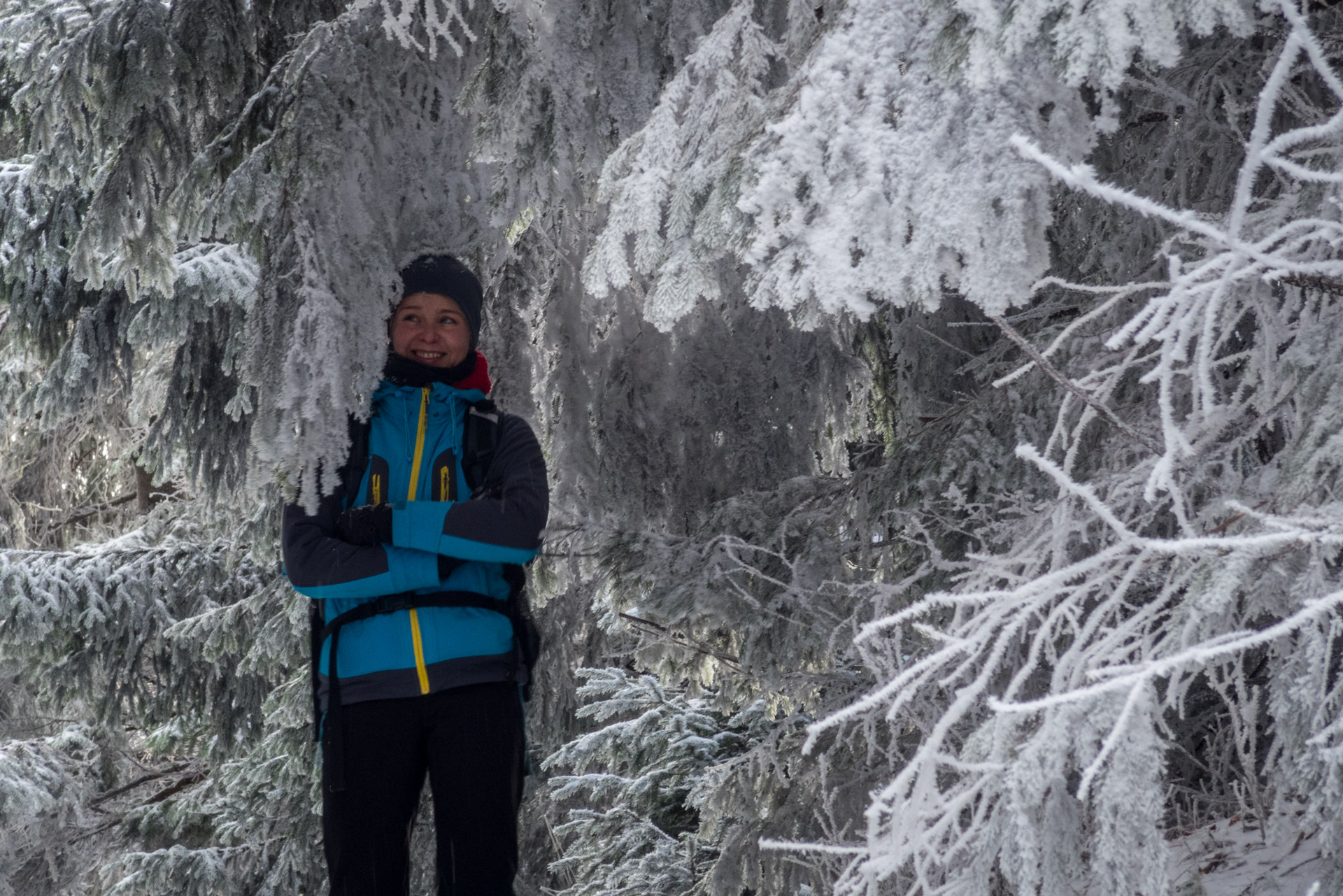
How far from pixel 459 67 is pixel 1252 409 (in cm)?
234

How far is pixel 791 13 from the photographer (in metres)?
2.10

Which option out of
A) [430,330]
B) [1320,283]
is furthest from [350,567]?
[1320,283]

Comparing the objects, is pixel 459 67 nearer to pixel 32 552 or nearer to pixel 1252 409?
pixel 1252 409

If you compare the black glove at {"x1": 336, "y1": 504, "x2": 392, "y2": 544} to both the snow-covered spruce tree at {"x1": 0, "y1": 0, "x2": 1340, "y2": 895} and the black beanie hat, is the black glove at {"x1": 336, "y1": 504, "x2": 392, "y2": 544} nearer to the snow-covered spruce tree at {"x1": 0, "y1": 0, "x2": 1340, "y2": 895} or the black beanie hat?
the snow-covered spruce tree at {"x1": 0, "y1": 0, "x2": 1340, "y2": 895}

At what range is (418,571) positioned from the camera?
2832mm

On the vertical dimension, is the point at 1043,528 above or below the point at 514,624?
above

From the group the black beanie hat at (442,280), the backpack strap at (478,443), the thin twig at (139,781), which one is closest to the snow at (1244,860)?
the backpack strap at (478,443)

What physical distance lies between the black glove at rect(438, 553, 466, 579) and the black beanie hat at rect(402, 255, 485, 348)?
75 centimetres

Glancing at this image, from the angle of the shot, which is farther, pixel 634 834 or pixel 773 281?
pixel 634 834

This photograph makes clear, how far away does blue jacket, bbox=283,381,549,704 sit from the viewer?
9.23 feet

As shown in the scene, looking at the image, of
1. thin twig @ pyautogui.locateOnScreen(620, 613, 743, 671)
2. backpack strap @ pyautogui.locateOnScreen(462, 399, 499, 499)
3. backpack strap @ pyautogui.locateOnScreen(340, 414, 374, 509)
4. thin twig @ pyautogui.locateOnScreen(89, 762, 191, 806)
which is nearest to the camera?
backpack strap @ pyautogui.locateOnScreen(340, 414, 374, 509)

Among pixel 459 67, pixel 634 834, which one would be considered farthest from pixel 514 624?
pixel 634 834

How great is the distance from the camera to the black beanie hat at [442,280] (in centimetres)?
322

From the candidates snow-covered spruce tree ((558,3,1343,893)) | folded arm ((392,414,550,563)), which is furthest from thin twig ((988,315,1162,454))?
folded arm ((392,414,550,563))
